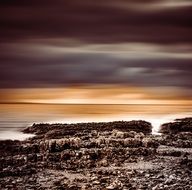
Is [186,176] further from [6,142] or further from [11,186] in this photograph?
[6,142]

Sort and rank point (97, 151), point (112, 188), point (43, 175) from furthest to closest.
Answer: point (97, 151) → point (43, 175) → point (112, 188)

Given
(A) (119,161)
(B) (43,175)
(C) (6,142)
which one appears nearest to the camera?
(B) (43,175)

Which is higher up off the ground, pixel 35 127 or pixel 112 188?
pixel 35 127

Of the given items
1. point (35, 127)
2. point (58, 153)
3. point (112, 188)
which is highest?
point (35, 127)

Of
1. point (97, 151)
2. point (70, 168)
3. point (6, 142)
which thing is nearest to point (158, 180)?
point (70, 168)

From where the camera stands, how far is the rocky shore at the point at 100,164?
16.9 m

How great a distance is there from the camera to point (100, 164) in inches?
840

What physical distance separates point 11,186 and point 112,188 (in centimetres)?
410

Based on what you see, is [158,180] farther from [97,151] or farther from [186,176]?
[97,151]

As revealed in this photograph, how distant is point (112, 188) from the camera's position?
16.0 metres

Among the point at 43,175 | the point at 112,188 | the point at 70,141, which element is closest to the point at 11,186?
the point at 43,175

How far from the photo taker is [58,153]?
80.3 feet

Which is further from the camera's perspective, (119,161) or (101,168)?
(119,161)

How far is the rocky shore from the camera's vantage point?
1688 cm
